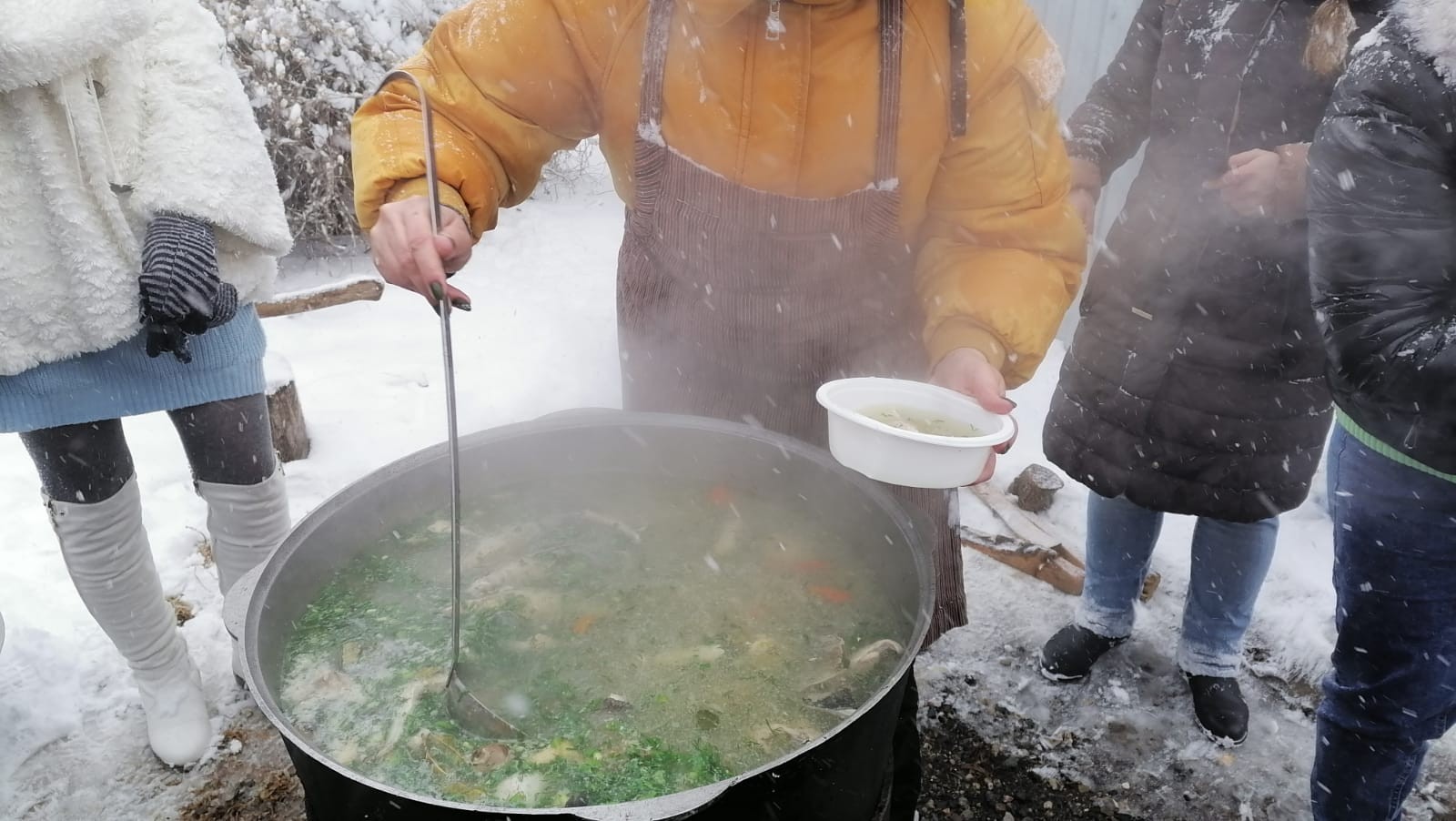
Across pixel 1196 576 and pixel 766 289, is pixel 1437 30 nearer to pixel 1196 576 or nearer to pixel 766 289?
pixel 766 289

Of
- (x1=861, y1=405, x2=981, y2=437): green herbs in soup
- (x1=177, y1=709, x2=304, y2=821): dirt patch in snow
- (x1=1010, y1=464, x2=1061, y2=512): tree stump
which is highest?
(x1=861, y1=405, x2=981, y2=437): green herbs in soup

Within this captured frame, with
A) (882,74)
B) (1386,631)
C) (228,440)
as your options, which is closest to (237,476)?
(228,440)

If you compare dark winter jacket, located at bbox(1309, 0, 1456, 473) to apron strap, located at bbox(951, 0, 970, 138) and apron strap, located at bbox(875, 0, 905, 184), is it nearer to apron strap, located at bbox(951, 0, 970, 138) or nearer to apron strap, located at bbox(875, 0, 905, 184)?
apron strap, located at bbox(951, 0, 970, 138)

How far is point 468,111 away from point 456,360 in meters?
3.61

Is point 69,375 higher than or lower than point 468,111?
lower

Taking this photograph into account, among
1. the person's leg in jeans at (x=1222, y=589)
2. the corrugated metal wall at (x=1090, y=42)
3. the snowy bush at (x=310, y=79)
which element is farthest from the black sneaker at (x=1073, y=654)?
the snowy bush at (x=310, y=79)

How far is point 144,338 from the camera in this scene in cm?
234

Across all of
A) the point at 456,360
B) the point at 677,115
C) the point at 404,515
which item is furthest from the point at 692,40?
the point at 456,360

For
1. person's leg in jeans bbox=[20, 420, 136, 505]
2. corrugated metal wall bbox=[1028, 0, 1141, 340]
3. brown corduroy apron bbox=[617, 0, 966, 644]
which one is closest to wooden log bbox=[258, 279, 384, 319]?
person's leg in jeans bbox=[20, 420, 136, 505]

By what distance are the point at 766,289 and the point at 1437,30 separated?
1.37 meters

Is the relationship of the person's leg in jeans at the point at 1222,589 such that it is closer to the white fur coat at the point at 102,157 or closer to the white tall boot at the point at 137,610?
the white fur coat at the point at 102,157

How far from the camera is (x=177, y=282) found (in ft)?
6.88

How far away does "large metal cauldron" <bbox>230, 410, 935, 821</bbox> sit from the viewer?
1197mm

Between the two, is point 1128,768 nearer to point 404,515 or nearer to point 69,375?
point 404,515
